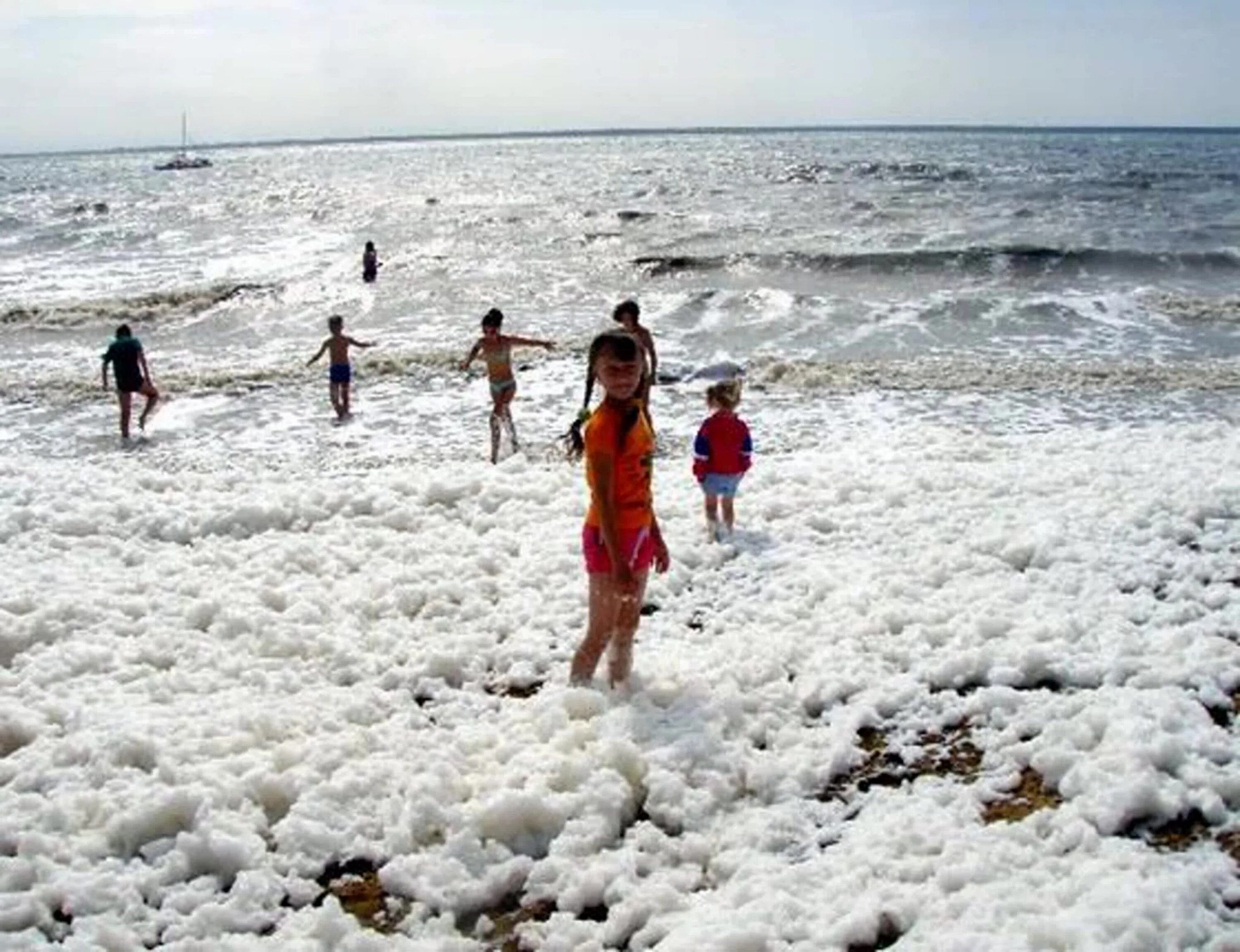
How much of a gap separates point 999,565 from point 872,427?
29.7ft

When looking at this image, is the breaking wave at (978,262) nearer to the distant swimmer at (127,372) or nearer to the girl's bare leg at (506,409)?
the distant swimmer at (127,372)

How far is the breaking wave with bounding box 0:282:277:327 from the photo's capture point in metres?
28.9

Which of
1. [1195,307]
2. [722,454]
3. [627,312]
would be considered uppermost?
[627,312]

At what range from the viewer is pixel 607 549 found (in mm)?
5633

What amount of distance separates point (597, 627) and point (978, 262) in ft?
111

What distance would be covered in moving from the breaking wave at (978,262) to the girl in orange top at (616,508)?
3132 centimetres

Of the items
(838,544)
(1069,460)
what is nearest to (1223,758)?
(838,544)

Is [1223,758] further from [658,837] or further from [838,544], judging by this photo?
[838,544]

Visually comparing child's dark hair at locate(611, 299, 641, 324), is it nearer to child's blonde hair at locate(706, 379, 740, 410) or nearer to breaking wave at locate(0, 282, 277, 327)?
child's blonde hair at locate(706, 379, 740, 410)

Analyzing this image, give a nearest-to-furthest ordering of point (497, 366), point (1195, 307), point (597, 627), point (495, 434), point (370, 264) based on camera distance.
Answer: point (597, 627)
point (495, 434)
point (497, 366)
point (1195, 307)
point (370, 264)

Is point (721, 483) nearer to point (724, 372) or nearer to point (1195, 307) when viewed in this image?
point (724, 372)

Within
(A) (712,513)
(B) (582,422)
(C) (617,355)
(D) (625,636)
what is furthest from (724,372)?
(C) (617,355)

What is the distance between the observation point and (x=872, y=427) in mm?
16219

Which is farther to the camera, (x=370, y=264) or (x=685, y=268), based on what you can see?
(x=685, y=268)
